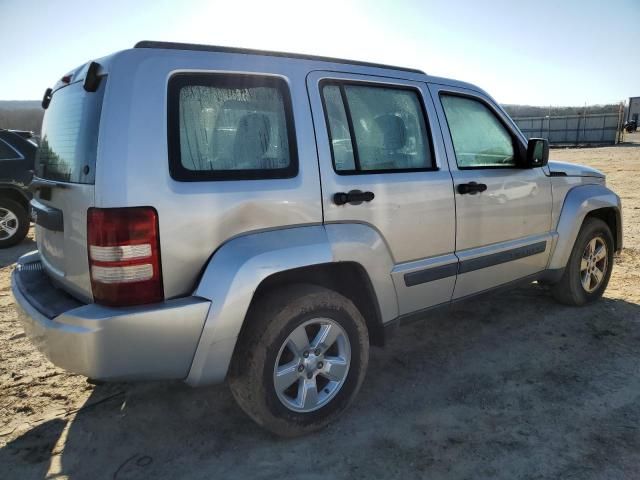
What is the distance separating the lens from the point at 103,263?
6.72ft

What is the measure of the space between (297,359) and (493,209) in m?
1.78

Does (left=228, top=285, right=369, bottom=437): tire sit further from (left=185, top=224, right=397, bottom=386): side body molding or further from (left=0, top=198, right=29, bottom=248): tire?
(left=0, top=198, right=29, bottom=248): tire

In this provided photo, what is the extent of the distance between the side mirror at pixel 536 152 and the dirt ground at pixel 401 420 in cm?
135

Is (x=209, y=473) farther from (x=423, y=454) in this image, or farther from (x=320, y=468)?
(x=423, y=454)

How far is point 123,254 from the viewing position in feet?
6.68

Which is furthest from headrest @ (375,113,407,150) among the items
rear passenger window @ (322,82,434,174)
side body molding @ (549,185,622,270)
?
side body molding @ (549,185,622,270)

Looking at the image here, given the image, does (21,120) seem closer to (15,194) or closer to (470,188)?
(15,194)

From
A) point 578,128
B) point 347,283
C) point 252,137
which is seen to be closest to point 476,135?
point 347,283

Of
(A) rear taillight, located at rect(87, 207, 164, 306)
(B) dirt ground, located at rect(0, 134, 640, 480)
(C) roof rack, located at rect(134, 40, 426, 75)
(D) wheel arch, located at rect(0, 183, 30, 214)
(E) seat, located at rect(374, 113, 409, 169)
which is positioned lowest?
(B) dirt ground, located at rect(0, 134, 640, 480)

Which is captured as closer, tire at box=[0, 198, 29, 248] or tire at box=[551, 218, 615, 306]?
tire at box=[551, 218, 615, 306]

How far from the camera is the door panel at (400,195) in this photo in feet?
8.46

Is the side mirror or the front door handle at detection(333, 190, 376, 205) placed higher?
the side mirror

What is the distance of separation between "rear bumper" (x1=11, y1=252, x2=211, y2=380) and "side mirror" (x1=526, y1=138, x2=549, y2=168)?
2.63 meters

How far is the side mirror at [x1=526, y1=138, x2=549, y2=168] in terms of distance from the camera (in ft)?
11.6
